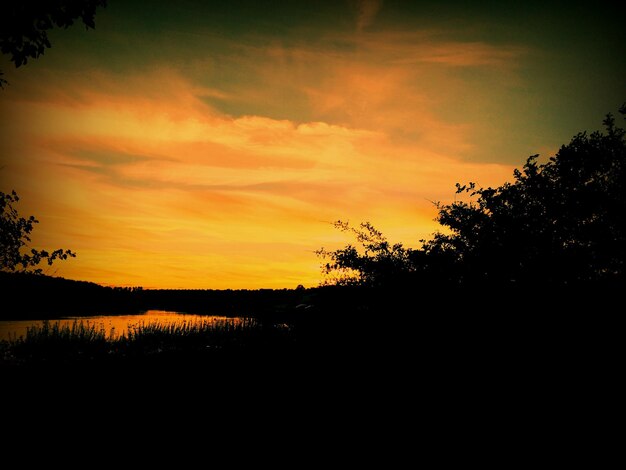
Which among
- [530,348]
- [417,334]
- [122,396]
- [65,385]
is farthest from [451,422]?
[65,385]

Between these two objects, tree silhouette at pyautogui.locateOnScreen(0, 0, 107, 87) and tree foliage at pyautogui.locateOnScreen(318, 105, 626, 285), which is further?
tree foliage at pyautogui.locateOnScreen(318, 105, 626, 285)

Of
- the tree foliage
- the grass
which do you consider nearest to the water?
the grass

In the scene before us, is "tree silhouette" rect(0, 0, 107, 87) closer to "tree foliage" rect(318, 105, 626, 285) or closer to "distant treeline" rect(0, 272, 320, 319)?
"tree foliage" rect(318, 105, 626, 285)

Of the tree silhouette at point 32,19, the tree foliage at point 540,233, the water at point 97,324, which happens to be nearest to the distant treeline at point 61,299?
the water at point 97,324

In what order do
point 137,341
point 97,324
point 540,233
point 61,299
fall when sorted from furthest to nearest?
point 61,299
point 97,324
point 137,341
point 540,233

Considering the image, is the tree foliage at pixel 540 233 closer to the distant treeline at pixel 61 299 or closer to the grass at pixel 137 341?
the grass at pixel 137 341

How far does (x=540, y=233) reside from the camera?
1173cm

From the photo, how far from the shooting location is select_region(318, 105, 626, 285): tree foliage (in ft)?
37.0

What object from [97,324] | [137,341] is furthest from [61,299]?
[137,341]

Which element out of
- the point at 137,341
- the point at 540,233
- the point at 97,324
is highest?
the point at 540,233

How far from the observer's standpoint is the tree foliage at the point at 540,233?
37.0ft

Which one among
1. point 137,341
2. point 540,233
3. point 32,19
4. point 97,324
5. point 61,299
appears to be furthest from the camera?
point 61,299

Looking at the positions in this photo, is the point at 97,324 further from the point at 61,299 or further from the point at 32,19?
the point at 32,19

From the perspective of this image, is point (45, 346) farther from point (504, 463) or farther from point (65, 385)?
point (504, 463)
